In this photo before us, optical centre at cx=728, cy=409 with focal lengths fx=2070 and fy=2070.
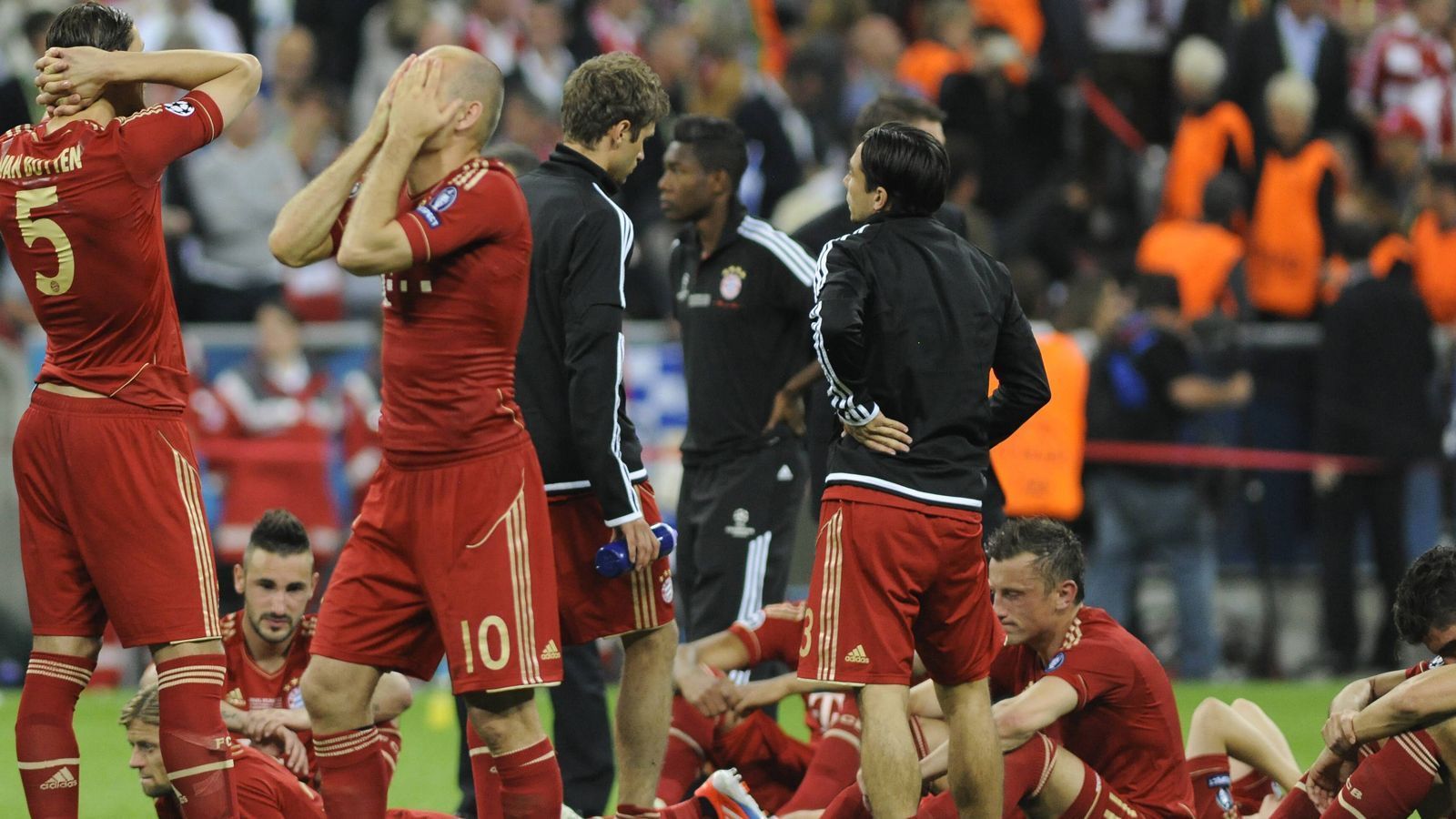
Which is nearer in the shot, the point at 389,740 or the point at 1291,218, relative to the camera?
the point at 389,740

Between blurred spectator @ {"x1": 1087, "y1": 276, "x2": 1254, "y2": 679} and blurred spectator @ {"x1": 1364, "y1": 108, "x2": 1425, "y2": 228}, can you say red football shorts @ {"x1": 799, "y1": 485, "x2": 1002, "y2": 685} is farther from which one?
blurred spectator @ {"x1": 1364, "y1": 108, "x2": 1425, "y2": 228}

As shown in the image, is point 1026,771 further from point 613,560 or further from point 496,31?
point 496,31

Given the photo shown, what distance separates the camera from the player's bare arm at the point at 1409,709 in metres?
6.54

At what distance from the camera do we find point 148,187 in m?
6.41

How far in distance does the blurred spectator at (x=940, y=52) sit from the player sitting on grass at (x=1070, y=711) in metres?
8.77

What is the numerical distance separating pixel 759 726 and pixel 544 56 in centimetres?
796

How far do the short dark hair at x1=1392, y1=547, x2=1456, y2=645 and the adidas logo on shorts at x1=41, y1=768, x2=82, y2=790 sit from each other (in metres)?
4.31

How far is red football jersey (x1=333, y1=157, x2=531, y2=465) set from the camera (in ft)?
19.4

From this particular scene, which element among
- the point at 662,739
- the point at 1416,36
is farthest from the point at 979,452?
the point at 1416,36

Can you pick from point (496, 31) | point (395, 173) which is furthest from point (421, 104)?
point (496, 31)

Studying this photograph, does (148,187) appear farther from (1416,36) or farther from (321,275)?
(1416,36)

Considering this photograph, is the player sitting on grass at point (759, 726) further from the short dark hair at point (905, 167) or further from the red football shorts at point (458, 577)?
the short dark hair at point (905, 167)

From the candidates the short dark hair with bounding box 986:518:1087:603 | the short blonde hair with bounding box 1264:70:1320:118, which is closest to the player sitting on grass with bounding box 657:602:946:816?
the short dark hair with bounding box 986:518:1087:603

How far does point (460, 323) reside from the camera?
5949 millimetres
